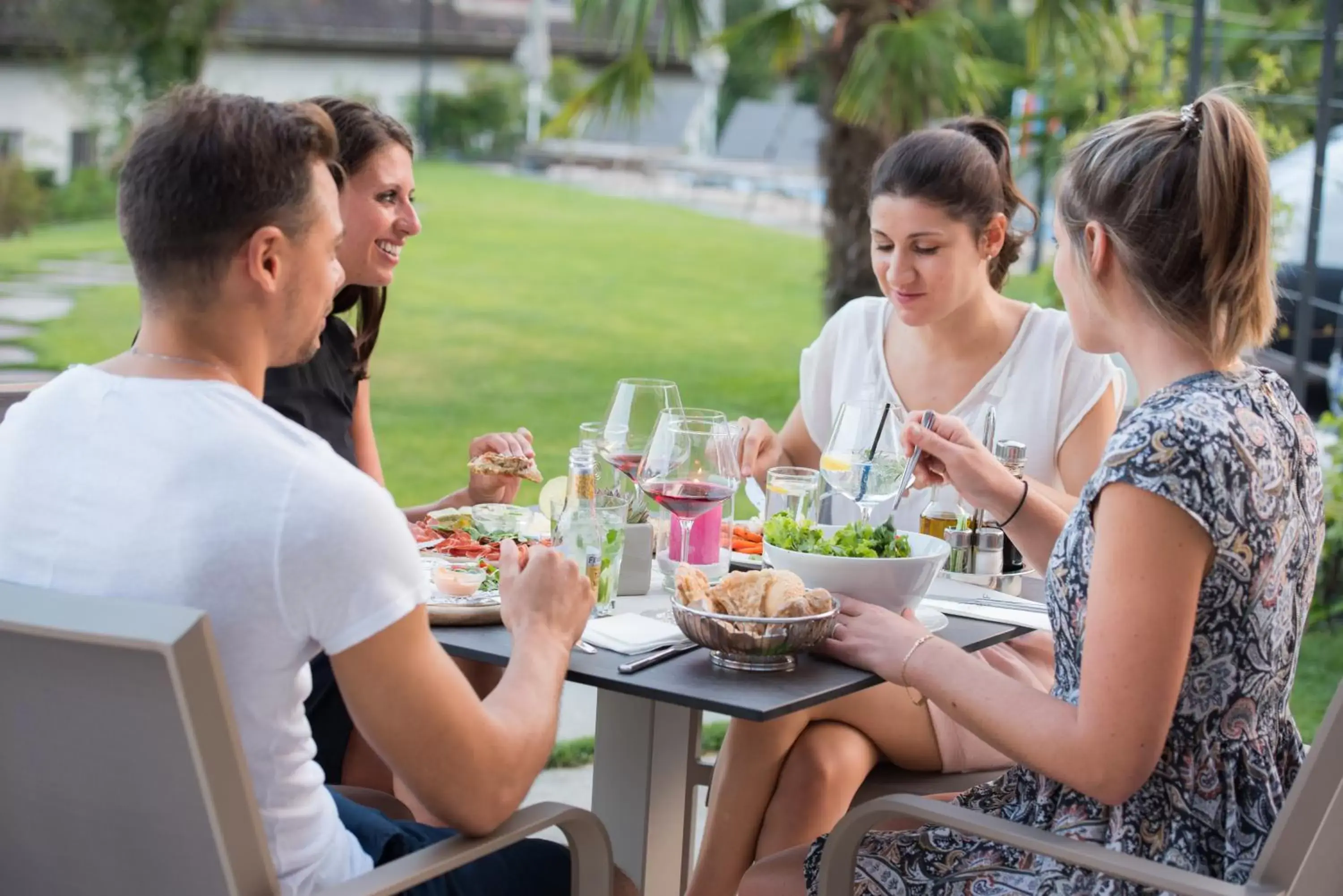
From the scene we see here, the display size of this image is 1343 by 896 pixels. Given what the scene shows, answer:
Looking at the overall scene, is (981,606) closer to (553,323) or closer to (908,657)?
(908,657)

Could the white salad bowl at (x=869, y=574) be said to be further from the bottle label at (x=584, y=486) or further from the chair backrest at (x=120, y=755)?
the chair backrest at (x=120, y=755)

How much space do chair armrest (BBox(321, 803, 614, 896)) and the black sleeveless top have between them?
1.28 meters

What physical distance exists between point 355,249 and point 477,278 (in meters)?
15.9

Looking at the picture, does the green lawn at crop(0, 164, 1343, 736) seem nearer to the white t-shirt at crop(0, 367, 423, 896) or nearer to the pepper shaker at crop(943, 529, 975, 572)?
the pepper shaker at crop(943, 529, 975, 572)

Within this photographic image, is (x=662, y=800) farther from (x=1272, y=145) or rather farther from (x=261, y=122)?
(x=1272, y=145)

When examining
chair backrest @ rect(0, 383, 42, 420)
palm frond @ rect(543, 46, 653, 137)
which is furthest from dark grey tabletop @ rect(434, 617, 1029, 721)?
palm frond @ rect(543, 46, 653, 137)

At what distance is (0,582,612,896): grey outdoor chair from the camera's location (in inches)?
58.0

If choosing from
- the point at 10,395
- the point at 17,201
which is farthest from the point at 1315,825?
the point at 17,201

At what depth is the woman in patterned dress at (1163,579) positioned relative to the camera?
1.84 metres

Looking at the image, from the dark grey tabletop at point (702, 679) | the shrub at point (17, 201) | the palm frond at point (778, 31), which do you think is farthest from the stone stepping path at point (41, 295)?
the dark grey tabletop at point (702, 679)

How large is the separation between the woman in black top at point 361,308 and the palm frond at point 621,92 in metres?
3.88

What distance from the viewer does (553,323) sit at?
16.0 meters

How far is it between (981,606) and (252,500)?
4.51ft

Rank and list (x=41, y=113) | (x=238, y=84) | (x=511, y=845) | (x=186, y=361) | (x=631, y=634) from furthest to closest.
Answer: (x=238, y=84)
(x=41, y=113)
(x=631, y=634)
(x=511, y=845)
(x=186, y=361)
